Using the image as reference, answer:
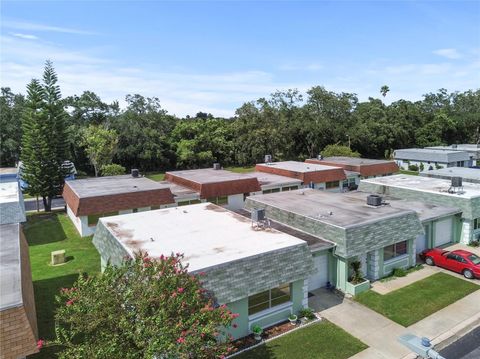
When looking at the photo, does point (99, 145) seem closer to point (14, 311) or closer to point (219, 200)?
point (219, 200)

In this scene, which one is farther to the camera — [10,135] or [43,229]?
[10,135]

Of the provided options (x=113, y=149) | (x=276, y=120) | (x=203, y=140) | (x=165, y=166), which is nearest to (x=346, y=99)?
(x=276, y=120)

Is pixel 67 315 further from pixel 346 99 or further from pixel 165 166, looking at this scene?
pixel 346 99

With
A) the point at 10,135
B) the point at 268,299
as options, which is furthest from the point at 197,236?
the point at 10,135

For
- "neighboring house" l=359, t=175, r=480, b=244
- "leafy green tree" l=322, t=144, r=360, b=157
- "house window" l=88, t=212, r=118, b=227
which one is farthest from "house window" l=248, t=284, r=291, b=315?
"leafy green tree" l=322, t=144, r=360, b=157

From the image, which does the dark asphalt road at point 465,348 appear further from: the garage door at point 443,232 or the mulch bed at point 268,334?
the garage door at point 443,232

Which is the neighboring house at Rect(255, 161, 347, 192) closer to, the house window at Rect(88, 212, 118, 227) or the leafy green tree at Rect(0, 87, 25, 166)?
the house window at Rect(88, 212, 118, 227)
